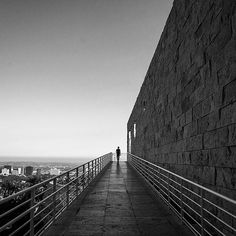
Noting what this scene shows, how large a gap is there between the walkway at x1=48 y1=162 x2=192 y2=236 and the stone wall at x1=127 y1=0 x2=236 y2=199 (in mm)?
1248

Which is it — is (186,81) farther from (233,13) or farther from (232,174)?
(232,174)

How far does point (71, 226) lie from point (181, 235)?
222 centimetres

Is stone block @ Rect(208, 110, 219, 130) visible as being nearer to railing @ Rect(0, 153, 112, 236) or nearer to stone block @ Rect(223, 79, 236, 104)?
stone block @ Rect(223, 79, 236, 104)

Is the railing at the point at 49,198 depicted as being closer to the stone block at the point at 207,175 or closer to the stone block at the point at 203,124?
the stone block at the point at 207,175

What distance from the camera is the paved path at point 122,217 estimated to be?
16.7ft

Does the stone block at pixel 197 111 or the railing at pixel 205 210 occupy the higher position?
the stone block at pixel 197 111

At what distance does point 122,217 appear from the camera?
6109 millimetres

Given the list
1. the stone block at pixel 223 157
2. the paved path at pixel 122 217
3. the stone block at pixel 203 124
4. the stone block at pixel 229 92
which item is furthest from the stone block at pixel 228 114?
the paved path at pixel 122 217

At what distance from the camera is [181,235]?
4746mm

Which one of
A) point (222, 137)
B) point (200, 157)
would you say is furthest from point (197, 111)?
point (222, 137)

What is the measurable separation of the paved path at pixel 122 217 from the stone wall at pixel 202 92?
126 centimetres

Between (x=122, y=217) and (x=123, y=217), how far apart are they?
2 centimetres

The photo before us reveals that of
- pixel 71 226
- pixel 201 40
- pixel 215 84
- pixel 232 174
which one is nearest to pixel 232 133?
pixel 232 174

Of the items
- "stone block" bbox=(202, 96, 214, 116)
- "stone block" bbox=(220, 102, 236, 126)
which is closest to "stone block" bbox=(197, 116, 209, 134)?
"stone block" bbox=(202, 96, 214, 116)
